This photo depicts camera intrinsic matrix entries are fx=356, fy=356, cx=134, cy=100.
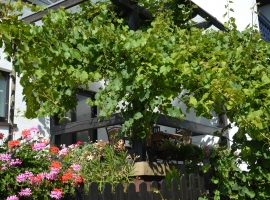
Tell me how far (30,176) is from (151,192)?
1186 mm

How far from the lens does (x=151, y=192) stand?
3.49 metres

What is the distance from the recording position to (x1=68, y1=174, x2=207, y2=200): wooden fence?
10.1 feet

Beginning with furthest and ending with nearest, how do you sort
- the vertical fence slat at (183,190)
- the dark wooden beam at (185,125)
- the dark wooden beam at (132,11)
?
the dark wooden beam at (185,125) < the dark wooden beam at (132,11) < the vertical fence slat at (183,190)

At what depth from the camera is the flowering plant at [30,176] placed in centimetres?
334

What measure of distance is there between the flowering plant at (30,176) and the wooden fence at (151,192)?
0.96ft

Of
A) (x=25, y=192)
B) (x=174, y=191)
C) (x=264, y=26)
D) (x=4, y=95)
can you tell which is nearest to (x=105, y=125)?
(x=4, y=95)

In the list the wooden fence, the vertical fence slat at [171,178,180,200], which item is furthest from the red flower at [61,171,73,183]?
the vertical fence slat at [171,178,180,200]

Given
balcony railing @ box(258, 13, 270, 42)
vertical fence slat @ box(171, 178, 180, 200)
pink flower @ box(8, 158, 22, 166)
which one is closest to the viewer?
pink flower @ box(8, 158, 22, 166)

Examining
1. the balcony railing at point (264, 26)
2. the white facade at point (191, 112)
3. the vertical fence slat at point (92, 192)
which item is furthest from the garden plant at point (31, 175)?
the balcony railing at point (264, 26)

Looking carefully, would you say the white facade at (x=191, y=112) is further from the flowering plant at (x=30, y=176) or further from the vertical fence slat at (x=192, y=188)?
the flowering plant at (x=30, y=176)

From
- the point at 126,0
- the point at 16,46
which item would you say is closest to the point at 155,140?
the point at 126,0

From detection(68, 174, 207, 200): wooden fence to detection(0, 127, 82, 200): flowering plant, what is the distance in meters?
0.29

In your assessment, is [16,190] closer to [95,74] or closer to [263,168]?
[95,74]

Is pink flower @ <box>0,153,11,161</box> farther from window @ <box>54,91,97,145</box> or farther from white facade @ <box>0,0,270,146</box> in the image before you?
window @ <box>54,91,97,145</box>
